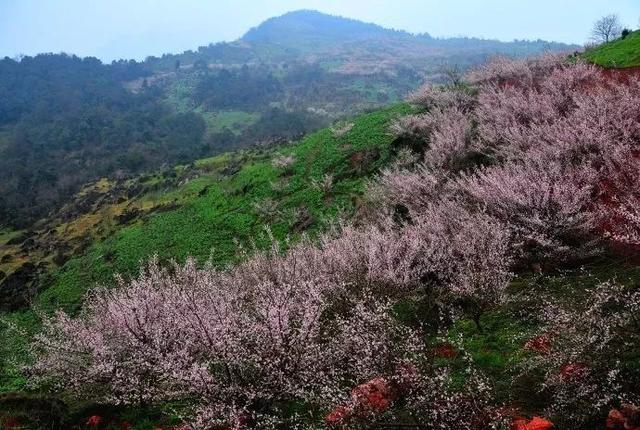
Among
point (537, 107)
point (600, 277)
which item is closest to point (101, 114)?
point (537, 107)

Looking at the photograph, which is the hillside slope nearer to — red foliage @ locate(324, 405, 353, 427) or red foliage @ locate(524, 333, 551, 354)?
red foliage @ locate(524, 333, 551, 354)

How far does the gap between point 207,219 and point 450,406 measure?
31489 millimetres

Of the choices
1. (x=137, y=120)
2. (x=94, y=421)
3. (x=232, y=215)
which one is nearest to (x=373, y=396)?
(x=94, y=421)

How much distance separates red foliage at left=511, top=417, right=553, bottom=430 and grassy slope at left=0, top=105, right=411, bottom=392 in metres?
20.3

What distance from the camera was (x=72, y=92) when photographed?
184250 mm

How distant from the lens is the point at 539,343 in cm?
1120

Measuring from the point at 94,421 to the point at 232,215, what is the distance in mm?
23206

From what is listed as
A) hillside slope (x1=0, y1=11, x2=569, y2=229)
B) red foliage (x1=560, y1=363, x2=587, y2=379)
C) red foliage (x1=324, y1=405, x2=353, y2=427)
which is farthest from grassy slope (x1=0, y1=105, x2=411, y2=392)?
hillside slope (x1=0, y1=11, x2=569, y2=229)

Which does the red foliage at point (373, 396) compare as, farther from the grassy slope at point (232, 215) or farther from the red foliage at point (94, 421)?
the grassy slope at point (232, 215)

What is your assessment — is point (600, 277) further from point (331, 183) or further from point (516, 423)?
point (331, 183)

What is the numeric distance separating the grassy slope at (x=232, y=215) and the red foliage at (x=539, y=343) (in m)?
17.6

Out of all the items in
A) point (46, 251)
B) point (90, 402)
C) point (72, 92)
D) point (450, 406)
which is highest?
point (72, 92)

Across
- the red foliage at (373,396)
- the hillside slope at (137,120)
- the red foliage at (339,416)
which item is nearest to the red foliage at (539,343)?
the red foliage at (373,396)

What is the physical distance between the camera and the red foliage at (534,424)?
827 cm
